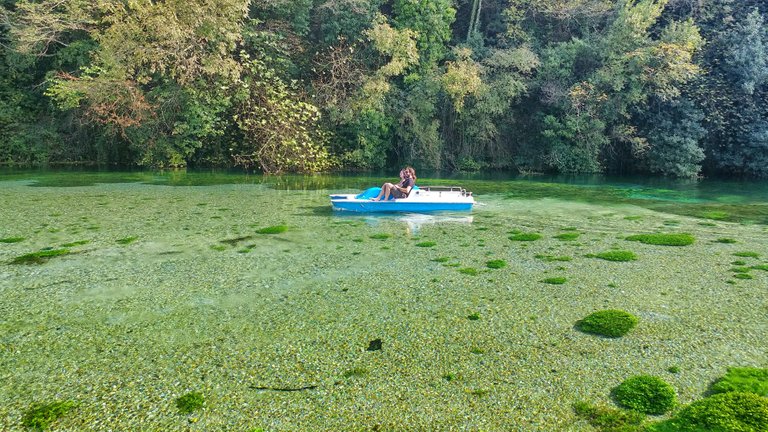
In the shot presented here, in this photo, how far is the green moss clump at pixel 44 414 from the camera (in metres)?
2.93

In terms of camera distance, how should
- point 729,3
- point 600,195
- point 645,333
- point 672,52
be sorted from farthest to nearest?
point 729,3, point 672,52, point 600,195, point 645,333

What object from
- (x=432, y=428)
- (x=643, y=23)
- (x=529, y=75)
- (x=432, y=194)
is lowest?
(x=432, y=428)

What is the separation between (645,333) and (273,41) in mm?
16826

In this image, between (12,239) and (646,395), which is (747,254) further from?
(12,239)

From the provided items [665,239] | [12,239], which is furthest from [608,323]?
[12,239]

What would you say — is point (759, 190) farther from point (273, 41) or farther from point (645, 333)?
point (273, 41)

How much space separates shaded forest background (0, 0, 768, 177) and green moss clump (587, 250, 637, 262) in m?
12.4

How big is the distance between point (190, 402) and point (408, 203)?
686 centimetres

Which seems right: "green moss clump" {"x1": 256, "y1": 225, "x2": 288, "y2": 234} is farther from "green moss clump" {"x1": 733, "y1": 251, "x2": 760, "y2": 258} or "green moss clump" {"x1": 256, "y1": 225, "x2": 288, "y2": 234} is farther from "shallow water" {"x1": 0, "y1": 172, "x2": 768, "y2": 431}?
"green moss clump" {"x1": 733, "y1": 251, "x2": 760, "y2": 258}

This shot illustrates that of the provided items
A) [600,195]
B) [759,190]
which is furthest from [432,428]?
[759,190]

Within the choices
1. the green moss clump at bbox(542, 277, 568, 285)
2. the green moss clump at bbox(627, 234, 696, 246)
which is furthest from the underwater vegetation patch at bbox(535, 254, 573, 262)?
the green moss clump at bbox(627, 234, 696, 246)

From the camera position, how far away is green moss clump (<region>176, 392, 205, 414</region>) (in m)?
3.11

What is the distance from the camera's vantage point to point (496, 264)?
247 inches

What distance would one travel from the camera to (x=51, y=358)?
3.71 meters
